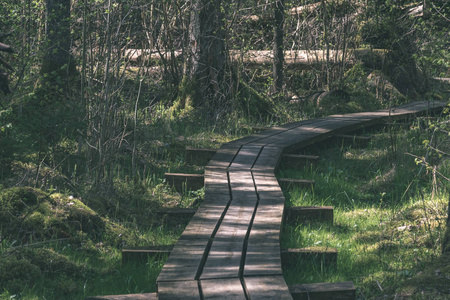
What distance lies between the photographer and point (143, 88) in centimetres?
1090

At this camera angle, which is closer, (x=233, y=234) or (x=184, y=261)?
(x=184, y=261)

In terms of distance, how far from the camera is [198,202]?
19.6 ft

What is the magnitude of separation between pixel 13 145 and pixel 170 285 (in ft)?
9.18

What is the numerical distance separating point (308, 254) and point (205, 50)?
20.0 ft

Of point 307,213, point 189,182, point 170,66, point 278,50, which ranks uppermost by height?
point 278,50

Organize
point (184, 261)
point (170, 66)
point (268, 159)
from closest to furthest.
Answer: point (184, 261) → point (268, 159) → point (170, 66)

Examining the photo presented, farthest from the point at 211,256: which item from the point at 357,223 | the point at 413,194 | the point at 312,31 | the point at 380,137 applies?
the point at 312,31

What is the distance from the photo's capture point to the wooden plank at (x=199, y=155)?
286 inches

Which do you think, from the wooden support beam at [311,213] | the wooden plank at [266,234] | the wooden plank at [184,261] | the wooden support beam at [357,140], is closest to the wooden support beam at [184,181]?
the wooden plank at [266,234]

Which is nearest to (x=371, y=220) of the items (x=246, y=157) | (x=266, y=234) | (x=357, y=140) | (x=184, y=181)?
(x=266, y=234)

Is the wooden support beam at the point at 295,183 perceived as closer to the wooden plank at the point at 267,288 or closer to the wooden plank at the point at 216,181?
the wooden plank at the point at 216,181

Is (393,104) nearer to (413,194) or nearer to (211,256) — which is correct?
(413,194)

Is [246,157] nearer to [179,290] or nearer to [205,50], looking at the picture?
[205,50]

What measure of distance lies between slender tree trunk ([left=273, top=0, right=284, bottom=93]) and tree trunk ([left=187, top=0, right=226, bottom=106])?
219 cm
